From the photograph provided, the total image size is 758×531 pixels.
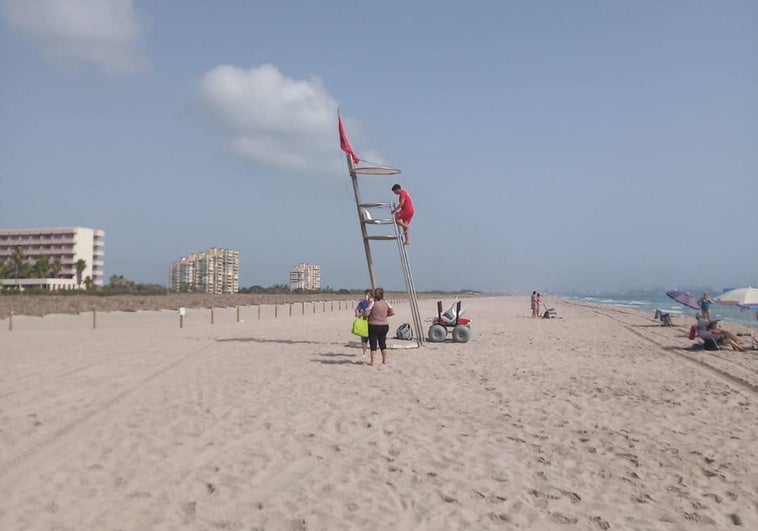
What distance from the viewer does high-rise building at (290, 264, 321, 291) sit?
503 ft

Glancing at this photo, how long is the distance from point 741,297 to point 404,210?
11.3 m

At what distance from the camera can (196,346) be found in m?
15.3

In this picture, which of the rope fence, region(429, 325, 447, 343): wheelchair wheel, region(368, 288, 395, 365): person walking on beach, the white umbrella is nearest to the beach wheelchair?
region(429, 325, 447, 343): wheelchair wheel

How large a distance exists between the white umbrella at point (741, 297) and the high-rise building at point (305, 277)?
13190cm

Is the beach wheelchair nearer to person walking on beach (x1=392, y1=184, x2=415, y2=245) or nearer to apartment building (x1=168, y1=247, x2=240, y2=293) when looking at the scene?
person walking on beach (x1=392, y1=184, x2=415, y2=245)

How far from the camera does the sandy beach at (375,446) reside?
424cm

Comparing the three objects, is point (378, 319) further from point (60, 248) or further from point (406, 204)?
A: point (60, 248)

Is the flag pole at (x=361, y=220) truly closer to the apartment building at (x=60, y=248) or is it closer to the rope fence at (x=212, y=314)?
the rope fence at (x=212, y=314)

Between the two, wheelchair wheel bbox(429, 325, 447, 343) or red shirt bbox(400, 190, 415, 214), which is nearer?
red shirt bbox(400, 190, 415, 214)

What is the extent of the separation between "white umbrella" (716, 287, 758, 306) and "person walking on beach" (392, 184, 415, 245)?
425 inches

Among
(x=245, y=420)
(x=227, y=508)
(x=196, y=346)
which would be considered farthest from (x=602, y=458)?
(x=196, y=346)

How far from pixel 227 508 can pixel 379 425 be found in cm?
262

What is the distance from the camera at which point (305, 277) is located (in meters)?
157

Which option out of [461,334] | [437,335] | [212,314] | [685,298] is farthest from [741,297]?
[212,314]
